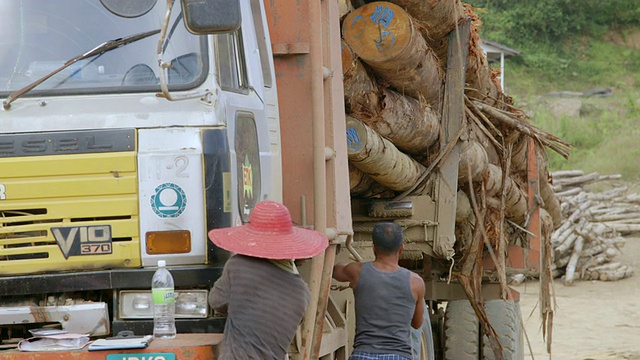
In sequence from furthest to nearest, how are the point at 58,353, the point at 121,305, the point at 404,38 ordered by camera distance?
1. the point at 404,38
2. the point at 121,305
3. the point at 58,353

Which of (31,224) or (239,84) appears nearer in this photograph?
(31,224)

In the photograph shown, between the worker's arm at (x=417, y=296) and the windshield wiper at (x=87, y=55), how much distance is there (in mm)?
2124

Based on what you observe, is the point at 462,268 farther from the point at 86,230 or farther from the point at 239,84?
the point at 86,230

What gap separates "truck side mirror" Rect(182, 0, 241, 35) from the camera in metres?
4.24

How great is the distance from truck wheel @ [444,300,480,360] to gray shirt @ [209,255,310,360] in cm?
455

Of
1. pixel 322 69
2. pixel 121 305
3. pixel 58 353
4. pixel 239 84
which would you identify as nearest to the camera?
pixel 58 353

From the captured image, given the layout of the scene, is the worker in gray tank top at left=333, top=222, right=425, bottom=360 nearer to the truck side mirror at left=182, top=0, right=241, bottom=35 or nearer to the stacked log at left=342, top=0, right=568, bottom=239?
the stacked log at left=342, top=0, right=568, bottom=239

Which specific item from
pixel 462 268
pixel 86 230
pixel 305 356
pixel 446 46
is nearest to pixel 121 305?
pixel 86 230

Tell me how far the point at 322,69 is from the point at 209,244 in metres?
1.43

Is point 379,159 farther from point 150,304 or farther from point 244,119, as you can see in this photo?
point 150,304

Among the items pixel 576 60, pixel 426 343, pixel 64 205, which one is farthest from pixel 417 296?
pixel 576 60

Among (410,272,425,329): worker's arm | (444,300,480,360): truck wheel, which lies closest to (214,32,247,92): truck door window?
(410,272,425,329): worker's arm

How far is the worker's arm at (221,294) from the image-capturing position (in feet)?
14.0

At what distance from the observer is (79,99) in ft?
14.9
